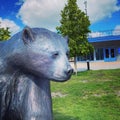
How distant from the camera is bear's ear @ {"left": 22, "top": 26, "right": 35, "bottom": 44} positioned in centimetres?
236

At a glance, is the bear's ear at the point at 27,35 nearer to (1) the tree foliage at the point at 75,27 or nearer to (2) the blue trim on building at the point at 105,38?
(1) the tree foliage at the point at 75,27

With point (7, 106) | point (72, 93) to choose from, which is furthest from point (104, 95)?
point (7, 106)

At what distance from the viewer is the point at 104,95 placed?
9062 mm

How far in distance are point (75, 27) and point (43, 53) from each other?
15345 mm

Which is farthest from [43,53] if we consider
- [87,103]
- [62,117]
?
[87,103]

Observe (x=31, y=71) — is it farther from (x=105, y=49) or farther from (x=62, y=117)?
(x=105, y=49)

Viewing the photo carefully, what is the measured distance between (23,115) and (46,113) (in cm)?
20

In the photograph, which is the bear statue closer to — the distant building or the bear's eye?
the bear's eye

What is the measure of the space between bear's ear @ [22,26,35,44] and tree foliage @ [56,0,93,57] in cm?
1478

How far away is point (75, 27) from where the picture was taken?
17516mm

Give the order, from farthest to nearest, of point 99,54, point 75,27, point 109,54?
point 99,54 < point 109,54 < point 75,27

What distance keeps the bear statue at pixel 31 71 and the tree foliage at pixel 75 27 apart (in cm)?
1464

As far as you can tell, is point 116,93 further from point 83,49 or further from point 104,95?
point 83,49

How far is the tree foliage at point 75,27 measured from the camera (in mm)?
17375
